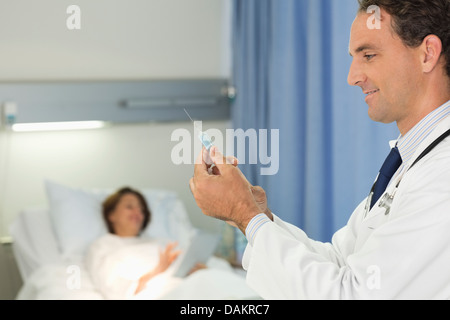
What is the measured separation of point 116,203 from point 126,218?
0.09 metres

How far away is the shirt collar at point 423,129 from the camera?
3.47ft

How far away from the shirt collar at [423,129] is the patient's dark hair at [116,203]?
6.65 ft

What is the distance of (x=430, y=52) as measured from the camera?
106cm

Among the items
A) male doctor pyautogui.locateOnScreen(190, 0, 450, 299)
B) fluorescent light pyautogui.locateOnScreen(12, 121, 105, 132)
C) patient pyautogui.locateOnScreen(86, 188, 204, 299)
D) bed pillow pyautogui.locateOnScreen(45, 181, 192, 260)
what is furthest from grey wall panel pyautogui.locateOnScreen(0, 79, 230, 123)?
male doctor pyautogui.locateOnScreen(190, 0, 450, 299)

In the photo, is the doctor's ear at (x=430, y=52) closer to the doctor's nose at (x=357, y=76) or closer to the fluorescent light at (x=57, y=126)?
the doctor's nose at (x=357, y=76)

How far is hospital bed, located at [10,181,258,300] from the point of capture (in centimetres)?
259

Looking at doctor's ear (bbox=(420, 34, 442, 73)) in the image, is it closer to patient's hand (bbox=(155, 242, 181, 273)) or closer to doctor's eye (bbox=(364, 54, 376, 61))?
doctor's eye (bbox=(364, 54, 376, 61))

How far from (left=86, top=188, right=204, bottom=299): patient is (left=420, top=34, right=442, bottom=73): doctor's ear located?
1616mm

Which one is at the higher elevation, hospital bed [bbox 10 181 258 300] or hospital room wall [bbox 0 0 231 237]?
hospital room wall [bbox 0 0 231 237]

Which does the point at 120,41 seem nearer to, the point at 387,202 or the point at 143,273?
the point at 143,273

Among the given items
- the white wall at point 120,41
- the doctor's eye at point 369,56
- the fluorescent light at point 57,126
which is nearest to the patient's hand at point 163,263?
the fluorescent light at point 57,126

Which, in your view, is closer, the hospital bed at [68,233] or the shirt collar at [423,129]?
the shirt collar at [423,129]

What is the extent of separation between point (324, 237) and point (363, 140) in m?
0.50
